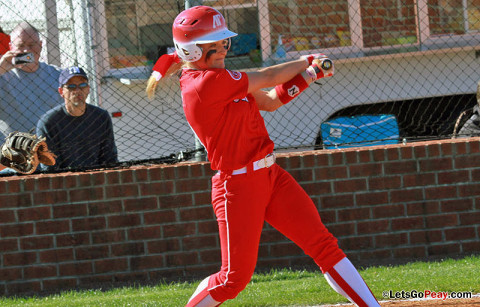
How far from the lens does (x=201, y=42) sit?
364 centimetres

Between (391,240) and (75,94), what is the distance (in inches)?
110

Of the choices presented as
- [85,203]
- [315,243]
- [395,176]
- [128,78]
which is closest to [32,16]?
[128,78]

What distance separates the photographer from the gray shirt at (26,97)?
6.12 meters

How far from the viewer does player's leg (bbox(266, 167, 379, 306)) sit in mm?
3723

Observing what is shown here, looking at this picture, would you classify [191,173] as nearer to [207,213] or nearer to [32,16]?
[207,213]

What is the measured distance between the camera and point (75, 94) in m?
5.90

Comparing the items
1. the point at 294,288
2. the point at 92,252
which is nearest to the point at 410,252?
the point at 294,288

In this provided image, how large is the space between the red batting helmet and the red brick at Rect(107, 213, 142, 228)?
232 centimetres

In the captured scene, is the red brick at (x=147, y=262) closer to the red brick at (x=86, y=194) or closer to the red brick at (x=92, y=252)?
the red brick at (x=92, y=252)

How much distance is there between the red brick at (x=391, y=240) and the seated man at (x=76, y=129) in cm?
224

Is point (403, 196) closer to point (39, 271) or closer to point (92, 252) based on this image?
point (92, 252)

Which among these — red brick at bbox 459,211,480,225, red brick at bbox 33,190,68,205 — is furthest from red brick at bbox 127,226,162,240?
red brick at bbox 459,211,480,225

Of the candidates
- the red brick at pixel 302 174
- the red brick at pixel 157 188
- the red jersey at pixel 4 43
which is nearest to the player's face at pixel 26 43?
the red jersey at pixel 4 43

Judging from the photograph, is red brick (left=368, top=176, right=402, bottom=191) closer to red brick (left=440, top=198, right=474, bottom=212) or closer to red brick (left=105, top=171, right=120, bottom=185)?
red brick (left=440, top=198, right=474, bottom=212)
